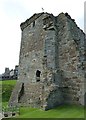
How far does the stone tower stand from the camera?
19.5 meters

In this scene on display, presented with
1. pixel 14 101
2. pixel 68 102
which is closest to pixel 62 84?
pixel 68 102

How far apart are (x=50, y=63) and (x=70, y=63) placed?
177 cm

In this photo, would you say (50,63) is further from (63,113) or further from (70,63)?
(63,113)

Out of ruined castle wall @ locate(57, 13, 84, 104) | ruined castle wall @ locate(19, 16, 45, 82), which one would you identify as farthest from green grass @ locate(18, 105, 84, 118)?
ruined castle wall @ locate(19, 16, 45, 82)

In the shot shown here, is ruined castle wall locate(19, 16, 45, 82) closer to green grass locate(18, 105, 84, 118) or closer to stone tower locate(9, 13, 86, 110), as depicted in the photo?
stone tower locate(9, 13, 86, 110)

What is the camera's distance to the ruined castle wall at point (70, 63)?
19.6m

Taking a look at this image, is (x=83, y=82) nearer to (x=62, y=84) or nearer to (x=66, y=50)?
(x=62, y=84)

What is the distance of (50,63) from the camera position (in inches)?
833

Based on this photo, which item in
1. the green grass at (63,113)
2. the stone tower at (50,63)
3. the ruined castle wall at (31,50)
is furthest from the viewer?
the ruined castle wall at (31,50)

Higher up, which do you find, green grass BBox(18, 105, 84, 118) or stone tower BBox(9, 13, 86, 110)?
stone tower BBox(9, 13, 86, 110)

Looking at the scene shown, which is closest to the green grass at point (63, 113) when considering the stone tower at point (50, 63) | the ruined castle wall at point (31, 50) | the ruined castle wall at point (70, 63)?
the stone tower at point (50, 63)

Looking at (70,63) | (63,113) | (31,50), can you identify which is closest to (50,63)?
(70,63)

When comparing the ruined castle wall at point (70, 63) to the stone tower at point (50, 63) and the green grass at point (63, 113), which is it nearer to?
the stone tower at point (50, 63)

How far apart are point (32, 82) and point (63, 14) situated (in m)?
7.03
